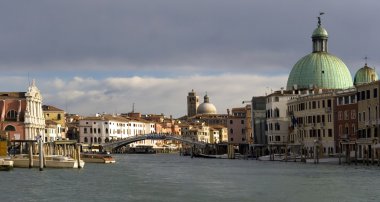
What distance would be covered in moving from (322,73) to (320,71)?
28 cm

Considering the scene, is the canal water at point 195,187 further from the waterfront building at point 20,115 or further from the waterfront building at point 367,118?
the waterfront building at point 20,115

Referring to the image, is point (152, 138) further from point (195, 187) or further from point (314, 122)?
point (195, 187)

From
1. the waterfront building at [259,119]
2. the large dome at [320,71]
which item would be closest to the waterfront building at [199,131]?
the waterfront building at [259,119]

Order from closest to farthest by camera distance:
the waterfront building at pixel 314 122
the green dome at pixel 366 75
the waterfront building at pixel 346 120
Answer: the waterfront building at pixel 346 120 < the waterfront building at pixel 314 122 < the green dome at pixel 366 75

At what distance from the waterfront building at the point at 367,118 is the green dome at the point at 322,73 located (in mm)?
18742

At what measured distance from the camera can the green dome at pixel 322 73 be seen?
79438 mm

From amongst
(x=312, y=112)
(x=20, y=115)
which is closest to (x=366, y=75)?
(x=312, y=112)

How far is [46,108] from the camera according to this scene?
113812 millimetres

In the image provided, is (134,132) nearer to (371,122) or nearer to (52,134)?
(52,134)

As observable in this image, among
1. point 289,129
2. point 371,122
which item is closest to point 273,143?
point 289,129

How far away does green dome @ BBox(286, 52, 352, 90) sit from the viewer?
7944cm

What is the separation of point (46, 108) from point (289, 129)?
4781 centimetres

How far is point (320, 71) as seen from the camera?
262ft

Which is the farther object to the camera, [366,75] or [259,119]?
[259,119]
